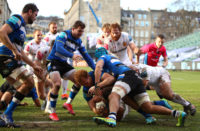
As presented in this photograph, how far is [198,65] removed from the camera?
3316cm

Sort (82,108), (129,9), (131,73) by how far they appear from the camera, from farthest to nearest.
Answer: (129,9)
(82,108)
(131,73)

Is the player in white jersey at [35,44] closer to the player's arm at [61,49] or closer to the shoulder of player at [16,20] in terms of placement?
the player's arm at [61,49]

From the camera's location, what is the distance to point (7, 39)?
4.81m

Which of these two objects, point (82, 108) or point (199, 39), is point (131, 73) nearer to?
point (82, 108)

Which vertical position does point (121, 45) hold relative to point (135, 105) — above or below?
above

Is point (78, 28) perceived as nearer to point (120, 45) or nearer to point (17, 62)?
point (120, 45)

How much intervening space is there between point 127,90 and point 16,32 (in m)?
2.32

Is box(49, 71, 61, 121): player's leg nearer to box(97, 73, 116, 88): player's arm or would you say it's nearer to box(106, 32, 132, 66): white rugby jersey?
box(97, 73, 116, 88): player's arm

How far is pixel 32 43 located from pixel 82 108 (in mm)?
2966

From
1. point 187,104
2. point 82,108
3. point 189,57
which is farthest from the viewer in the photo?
point 189,57

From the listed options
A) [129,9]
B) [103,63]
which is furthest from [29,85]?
[129,9]

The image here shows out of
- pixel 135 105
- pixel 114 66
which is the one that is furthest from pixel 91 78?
pixel 135 105

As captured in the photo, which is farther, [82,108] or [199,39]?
[199,39]

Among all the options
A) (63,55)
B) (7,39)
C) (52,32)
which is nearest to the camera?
(7,39)
